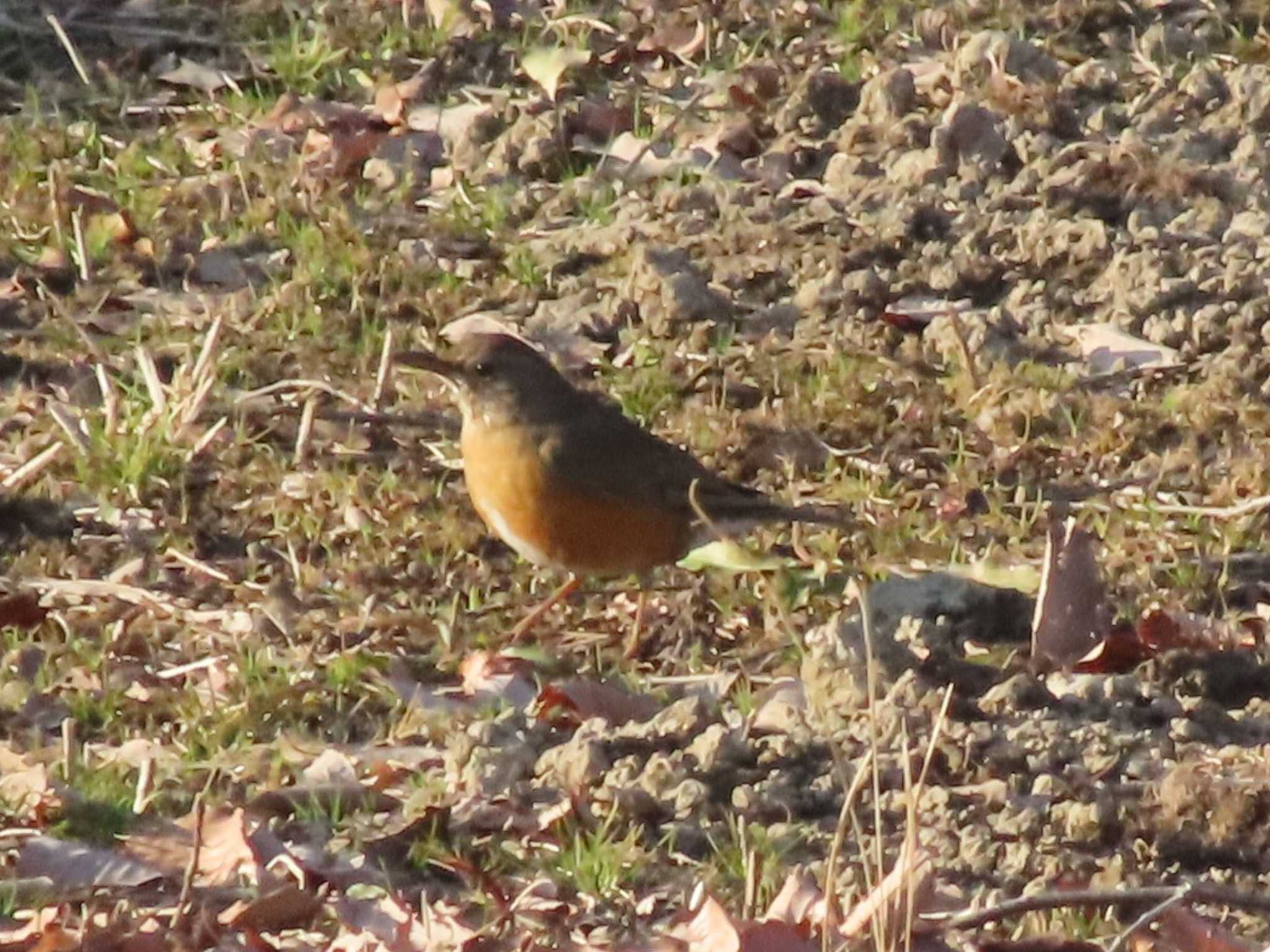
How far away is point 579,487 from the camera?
622cm

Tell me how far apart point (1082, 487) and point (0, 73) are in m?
4.00

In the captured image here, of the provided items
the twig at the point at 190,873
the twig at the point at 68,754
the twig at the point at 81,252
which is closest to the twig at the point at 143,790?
the twig at the point at 68,754

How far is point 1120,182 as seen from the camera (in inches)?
303

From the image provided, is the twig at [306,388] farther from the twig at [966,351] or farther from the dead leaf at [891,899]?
the dead leaf at [891,899]

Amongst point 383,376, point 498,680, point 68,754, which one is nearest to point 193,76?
point 383,376

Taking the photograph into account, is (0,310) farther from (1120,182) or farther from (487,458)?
(1120,182)

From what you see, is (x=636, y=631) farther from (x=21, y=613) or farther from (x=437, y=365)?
(x=21, y=613)

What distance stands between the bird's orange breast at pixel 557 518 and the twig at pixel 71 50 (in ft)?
9.72

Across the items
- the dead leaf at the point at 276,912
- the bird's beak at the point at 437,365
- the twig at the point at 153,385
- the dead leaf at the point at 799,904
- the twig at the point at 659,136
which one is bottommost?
the twig at the point at 659,136

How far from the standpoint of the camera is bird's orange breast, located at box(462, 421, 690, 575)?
6109mm

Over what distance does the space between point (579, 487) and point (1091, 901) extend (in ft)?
7.81

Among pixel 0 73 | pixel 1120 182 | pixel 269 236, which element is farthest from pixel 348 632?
pixel 0 73

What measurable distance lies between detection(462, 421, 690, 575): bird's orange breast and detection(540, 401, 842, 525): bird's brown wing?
0.07 ft

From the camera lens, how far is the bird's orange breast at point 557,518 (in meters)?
6.11
